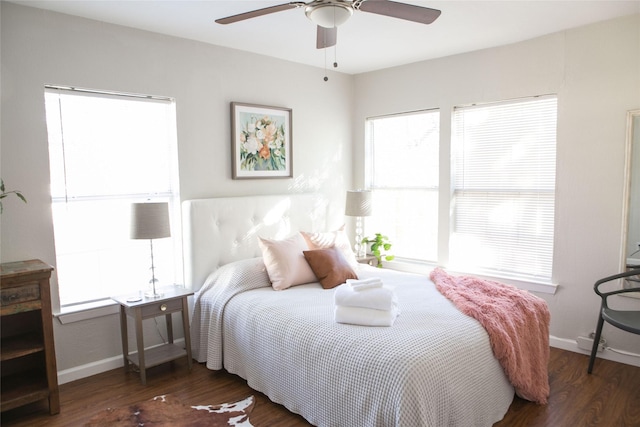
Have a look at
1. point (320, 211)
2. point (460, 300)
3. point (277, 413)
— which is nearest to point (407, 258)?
point (320, 211)

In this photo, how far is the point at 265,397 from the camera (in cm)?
288

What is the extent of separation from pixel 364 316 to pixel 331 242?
137 centimetres

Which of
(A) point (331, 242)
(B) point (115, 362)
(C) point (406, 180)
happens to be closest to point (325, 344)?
(A) point (331, 242)

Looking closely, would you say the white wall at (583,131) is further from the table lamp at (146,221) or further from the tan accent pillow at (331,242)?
the table lamp at (146,221)

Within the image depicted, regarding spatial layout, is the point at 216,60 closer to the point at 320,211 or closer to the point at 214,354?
the point at 320,211

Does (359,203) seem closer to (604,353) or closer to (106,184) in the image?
(106,184)

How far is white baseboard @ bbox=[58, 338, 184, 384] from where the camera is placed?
3.09 meters

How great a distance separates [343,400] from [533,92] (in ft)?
9.50

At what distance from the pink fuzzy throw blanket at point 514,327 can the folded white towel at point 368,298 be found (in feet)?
1.68

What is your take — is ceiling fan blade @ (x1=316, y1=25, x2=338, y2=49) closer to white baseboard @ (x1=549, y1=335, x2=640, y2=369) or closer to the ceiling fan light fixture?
the ceiling fan light fixture

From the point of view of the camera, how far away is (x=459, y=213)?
425cm

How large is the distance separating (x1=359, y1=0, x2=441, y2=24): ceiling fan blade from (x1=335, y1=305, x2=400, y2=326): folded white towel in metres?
1.56

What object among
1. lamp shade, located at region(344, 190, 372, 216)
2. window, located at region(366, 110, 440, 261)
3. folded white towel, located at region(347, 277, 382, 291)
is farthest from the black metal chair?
lamp shade, located at region(344, 190, 372, 216)

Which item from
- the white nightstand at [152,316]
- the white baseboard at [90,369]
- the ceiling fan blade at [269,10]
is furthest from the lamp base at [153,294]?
the ceiling fan blade at [269,10]
